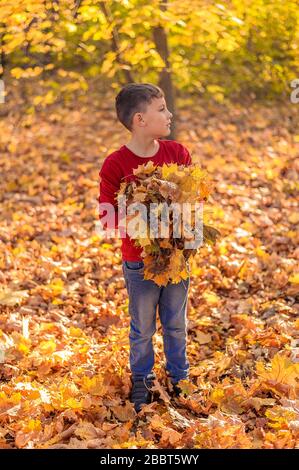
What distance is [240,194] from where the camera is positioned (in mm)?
7320

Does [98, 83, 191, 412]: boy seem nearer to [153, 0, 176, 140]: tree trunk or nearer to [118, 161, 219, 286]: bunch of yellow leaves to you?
[118, 161, 219, 286]: bunch of yellow leaves

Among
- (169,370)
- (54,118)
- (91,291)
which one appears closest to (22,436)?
(169,370)

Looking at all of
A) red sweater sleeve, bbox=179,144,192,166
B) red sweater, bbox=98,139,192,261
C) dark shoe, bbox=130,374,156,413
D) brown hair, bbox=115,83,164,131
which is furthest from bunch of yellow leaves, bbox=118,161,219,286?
dark shoe, bbox=130,374,156,413

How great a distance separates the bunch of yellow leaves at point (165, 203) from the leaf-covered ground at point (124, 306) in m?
0.87

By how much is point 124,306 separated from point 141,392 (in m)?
1.42

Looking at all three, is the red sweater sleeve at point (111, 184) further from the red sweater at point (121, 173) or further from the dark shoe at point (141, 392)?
the dark shoe at point (141, 392)

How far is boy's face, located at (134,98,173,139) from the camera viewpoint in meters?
3.33

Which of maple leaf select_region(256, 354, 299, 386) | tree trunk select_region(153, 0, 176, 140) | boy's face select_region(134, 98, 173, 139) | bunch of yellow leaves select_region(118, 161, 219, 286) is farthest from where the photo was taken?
tree trunk select_region(153, 0, 176, 140)

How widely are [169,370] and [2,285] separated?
220 centimetres

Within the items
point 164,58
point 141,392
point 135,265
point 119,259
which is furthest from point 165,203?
point 164,58

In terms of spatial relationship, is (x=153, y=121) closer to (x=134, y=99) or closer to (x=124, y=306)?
(x=134, y=99)

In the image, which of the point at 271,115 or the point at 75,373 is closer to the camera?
the point at 75,373

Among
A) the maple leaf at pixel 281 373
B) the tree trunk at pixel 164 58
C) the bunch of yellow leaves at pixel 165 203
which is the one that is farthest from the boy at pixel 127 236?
the tree trunk at pixel 164 58

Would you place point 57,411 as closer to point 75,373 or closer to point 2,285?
point 75,373
